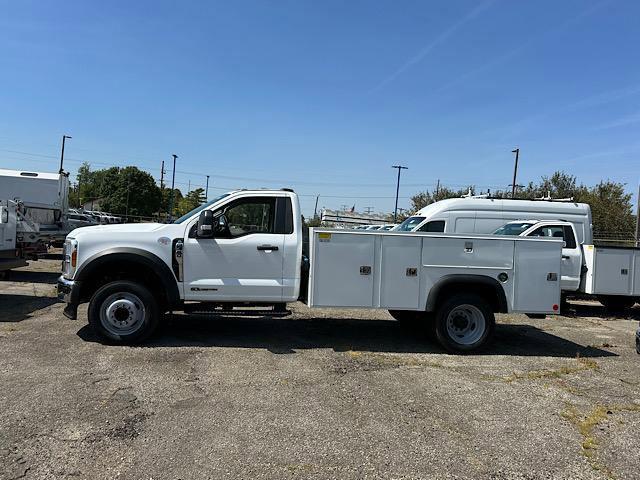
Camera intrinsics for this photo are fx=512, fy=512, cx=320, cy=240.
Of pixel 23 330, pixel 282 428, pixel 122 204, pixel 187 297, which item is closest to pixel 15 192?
pixel 23 330

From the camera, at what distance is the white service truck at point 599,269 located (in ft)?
37.6

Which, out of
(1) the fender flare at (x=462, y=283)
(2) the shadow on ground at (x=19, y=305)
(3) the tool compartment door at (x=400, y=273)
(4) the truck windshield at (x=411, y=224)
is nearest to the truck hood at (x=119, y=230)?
(2) the shadow on ground at (x=19, y=305)

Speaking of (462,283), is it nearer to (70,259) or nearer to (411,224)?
(70,259)

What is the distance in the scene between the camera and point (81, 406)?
15.8ft

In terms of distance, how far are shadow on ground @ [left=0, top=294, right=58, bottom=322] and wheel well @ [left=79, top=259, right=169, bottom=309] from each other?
2315mm

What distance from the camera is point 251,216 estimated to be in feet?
24.2

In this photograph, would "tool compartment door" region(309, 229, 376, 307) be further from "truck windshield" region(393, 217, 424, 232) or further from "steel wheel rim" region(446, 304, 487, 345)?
"truck windshield" region(393, 217, 424, 232)

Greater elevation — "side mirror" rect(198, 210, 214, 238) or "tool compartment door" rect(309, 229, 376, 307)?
"side mirror" rect(198, 210, 214, 238)

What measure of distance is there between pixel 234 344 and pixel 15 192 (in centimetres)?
1519

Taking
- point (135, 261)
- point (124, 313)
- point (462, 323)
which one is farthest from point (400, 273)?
point (124, 313)

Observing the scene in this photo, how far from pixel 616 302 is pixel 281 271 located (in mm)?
8934

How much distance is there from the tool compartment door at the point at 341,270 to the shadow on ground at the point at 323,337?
765mm

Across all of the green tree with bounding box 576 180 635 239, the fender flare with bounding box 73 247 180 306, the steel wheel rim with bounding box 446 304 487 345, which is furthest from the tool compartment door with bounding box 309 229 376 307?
the green tree with bounding box 576 180 635 239

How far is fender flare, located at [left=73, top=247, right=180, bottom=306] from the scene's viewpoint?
688cm
